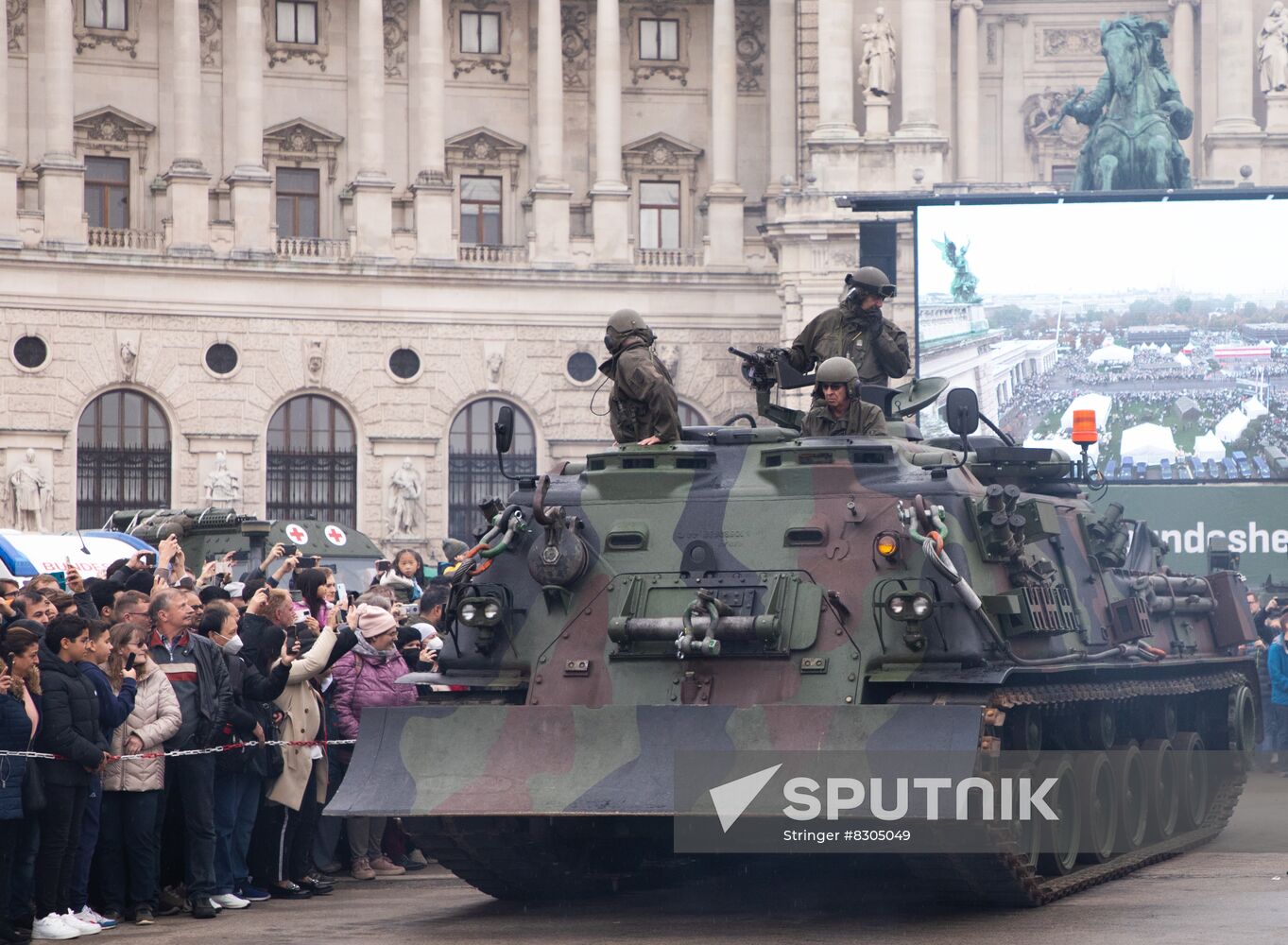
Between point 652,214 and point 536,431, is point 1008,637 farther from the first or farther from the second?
point 652,214

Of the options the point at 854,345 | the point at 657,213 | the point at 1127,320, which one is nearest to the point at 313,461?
the point at 657,213

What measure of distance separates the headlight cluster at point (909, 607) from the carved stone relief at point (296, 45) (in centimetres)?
3978

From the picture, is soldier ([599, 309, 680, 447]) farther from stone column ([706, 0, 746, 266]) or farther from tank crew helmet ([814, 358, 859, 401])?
stone column ([706, 0, 746, 266])

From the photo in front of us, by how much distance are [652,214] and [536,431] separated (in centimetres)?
628

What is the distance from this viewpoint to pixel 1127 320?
41.4 m

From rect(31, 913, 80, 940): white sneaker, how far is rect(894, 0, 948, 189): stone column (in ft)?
122

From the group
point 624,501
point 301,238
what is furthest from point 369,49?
point 624,501

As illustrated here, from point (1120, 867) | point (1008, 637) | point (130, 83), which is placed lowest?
point (1120, 867)

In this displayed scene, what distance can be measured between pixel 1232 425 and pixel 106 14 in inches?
952

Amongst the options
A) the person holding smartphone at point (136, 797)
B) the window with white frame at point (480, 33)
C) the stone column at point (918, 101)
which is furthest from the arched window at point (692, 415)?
the person holding smartphone at point (136, 797)

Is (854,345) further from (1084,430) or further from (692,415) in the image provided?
(692,415)

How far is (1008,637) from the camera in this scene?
13859 millimetres

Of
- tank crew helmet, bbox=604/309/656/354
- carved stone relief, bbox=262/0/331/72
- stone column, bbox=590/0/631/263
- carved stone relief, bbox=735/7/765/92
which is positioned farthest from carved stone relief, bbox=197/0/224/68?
tank crew helmet, bbox=604/309/656/354

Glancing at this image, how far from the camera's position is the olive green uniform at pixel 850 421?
15039 millimetres
